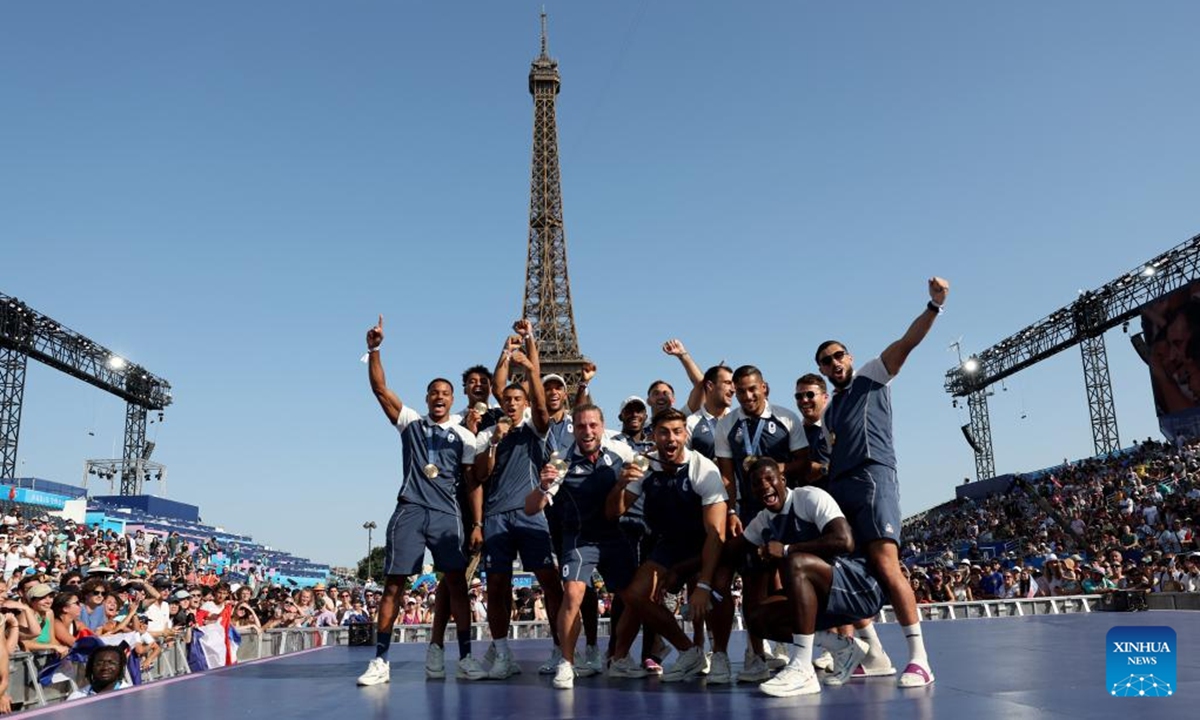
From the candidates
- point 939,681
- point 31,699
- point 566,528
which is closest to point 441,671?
point 566,528

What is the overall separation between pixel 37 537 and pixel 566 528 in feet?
68.9

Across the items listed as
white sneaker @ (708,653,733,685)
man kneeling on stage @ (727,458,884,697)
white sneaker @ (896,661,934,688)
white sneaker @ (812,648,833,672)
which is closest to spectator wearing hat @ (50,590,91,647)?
white sneaker @ (708,653,733,685)

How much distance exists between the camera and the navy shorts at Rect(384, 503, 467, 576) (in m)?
4.89

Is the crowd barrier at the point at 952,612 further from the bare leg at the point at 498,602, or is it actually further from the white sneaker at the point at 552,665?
the bare leg at the point at 498,602

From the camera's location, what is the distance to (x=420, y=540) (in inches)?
195

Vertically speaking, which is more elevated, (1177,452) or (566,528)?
(1177,452)

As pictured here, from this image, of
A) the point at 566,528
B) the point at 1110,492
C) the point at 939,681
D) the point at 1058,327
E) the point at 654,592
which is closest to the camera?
the point at 939,681

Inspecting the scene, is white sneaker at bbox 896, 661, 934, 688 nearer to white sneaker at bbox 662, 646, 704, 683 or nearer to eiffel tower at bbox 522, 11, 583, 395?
white sneaker at bbox 662, 646, 704, 683

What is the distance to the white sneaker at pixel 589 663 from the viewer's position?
5113 millimetres

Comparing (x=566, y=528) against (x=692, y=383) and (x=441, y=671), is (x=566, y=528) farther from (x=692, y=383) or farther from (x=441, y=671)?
(x=692, y=383)

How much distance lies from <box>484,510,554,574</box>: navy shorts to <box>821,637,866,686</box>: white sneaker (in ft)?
5.55

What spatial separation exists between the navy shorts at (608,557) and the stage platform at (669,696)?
0.55m

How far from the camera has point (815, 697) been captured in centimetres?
370

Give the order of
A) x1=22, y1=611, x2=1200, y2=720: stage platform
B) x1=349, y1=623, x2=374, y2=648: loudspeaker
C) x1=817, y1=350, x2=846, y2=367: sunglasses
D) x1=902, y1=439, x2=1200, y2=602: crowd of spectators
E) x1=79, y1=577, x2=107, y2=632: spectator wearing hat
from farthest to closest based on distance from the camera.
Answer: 1. x1=902, y1=439, x2=1200, y2=602: crowd of spectators
2. x1=349, y1=623, x2=374, y2=648: loudspeaker
3. x1=79, y1=577, x2=107, y2=632: spectator wearing hat
4. x1=817, y1=350, x2=846, y2=367: sunglasses
5. x1=22, y1=611, x2=1200, y2=720: stage platform
